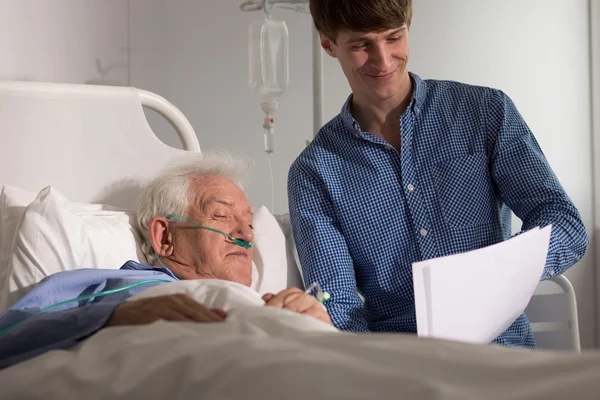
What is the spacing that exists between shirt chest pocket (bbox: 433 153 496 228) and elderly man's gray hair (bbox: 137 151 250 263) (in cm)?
60

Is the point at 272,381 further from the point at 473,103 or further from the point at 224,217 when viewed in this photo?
the point at 473,103

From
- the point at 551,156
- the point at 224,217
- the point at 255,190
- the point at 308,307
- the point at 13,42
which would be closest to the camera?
the point at 308,307

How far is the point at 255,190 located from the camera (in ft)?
11.9

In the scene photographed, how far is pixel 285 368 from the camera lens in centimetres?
73

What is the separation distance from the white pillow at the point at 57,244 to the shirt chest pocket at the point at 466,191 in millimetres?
834

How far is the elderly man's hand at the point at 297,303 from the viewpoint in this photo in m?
1.40

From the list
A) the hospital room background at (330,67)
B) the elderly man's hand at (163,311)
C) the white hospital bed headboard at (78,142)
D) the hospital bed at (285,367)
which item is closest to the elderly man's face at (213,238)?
the white hospital bed headboard at (78,142)

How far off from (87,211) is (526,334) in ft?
4.06

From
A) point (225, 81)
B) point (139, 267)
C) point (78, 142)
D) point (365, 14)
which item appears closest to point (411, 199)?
point (365, 14)

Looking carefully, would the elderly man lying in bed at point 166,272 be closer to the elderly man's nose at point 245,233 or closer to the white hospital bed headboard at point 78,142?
the elderly man's nose at point 245,233

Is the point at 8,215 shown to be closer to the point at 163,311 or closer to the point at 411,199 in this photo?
the point at 163,311

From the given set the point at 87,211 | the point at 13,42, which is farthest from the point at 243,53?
the point at 87,211

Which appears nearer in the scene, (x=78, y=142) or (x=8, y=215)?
(x=8, y=215)

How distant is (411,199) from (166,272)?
2.16 feet
